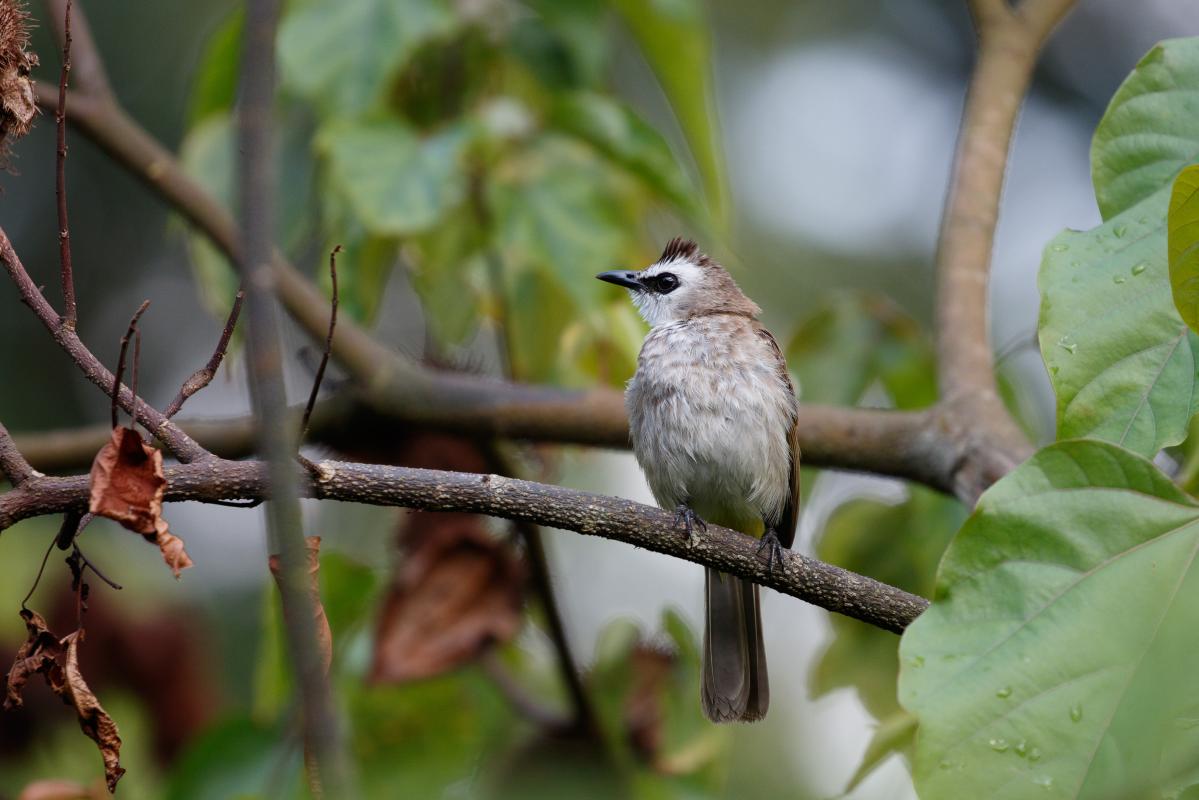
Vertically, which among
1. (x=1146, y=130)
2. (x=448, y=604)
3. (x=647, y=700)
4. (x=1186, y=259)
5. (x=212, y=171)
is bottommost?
(x=647, y=700)

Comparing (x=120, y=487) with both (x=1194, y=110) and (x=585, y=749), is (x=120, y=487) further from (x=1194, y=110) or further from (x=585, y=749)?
(x=585, y=749)

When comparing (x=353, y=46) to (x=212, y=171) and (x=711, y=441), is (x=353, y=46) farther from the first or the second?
(x=711, y=441)

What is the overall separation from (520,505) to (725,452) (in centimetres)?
170

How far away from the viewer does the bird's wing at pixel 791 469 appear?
361cm

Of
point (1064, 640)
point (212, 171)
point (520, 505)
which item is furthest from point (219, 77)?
point (1064, 640)

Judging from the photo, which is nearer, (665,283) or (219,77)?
(219,77)

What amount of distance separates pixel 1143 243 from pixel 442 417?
2.27m

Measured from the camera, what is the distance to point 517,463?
422cm

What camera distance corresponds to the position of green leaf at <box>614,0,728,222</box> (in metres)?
3.80

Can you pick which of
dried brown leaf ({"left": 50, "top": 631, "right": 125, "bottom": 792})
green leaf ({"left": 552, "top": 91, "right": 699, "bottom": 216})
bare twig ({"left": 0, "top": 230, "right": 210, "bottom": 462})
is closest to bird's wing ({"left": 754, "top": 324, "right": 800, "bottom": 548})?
green leaf ({"left": 552, "top": 91, "right": 699, "bottom": 216})

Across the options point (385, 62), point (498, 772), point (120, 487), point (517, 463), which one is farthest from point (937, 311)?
point (120, 487)

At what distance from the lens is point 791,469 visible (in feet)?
12.1

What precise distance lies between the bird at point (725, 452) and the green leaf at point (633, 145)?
1.19ft

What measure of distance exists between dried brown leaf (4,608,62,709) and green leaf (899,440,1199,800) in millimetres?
1223
